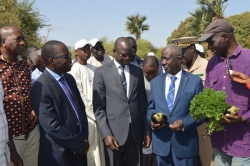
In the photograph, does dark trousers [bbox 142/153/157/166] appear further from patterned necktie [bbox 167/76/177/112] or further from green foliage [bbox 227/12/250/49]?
green foliage [bbox 227/12/250/49]

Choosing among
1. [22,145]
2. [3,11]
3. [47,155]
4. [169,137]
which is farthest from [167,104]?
[3,11]

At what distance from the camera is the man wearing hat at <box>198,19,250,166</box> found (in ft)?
12.3

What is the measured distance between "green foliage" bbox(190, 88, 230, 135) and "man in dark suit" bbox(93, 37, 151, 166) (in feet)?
3.88

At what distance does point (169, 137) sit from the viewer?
170 inches

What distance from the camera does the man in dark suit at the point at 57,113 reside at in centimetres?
377

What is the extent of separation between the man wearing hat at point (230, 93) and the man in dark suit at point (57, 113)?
182 centimetres

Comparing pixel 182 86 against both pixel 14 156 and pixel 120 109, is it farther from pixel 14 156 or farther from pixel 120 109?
pixel 14 156

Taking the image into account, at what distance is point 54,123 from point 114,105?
1184mm

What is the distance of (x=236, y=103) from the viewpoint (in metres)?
3.80

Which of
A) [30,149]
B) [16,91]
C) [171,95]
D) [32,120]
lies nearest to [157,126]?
[171,95]

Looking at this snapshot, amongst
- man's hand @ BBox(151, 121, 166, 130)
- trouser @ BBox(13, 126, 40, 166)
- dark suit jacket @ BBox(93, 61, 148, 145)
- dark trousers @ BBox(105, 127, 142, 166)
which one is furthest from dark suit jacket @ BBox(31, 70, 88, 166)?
man's hand @ BBox(151, 121, 166, 130)

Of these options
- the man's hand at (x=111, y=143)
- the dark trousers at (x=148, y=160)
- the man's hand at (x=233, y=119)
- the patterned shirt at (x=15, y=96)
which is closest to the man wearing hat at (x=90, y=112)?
the dark trousers at (x=148, y=160)

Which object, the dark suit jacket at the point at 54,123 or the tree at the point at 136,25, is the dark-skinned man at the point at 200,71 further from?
the tree at the point at 136,25

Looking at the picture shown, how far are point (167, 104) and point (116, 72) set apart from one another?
960mm
